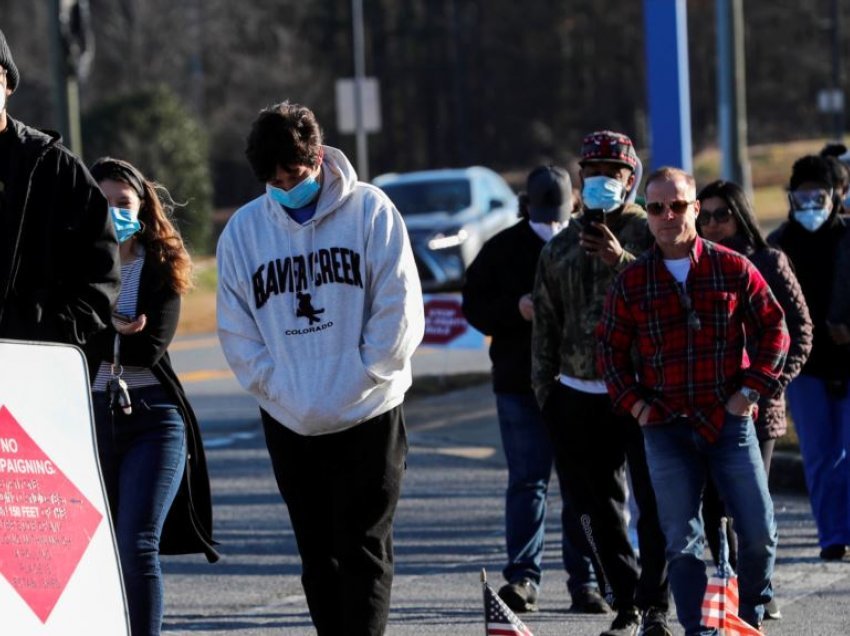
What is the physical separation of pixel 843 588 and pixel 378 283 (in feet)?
10.6

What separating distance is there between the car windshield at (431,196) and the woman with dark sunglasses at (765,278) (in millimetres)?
16998

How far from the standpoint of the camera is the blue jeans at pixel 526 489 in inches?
286

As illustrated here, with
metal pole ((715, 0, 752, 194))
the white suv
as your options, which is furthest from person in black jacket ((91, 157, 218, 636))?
metal pole ((715, 0, 752, 194))

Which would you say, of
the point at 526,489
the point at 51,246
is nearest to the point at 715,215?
the point at 526,489

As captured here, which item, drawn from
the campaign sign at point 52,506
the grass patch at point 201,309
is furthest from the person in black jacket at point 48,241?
the grass patch at point 201,309

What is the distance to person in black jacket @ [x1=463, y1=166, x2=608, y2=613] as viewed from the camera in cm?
728

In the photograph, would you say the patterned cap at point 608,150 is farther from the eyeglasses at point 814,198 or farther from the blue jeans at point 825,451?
the blue jeans at point 825,451

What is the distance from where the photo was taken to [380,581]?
5.28 m

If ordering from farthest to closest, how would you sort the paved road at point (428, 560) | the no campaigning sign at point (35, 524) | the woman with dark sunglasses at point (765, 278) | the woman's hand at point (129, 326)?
the paved road at point (428, 560) → the woman with dark sunglasses at point (765, 278) → the woman's hand at point (129, 326) → the no campaigning sign at point (35, 524)

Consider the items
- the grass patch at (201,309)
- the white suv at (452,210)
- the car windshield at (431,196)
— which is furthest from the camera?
the car windshield at (431,196)

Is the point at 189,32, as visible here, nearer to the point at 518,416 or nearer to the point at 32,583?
the point at 518,416

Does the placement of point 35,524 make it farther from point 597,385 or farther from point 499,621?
point 597,385

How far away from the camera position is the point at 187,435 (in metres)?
5.74

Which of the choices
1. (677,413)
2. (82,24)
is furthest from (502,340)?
(82,24)
